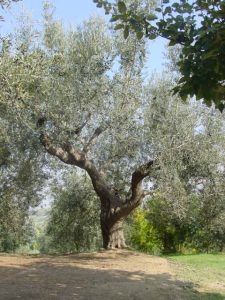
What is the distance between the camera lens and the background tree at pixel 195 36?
4637 mm

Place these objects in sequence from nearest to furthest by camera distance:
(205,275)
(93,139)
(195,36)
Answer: (195,36)
(205,275)
(93,139)

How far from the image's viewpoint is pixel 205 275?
11.5 meters

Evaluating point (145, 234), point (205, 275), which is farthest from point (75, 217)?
point (205, 275)

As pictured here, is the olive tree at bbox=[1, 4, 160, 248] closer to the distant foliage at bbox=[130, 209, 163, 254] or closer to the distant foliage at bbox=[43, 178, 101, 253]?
the distant foliage at bbox=[43, 178, 101, 253]

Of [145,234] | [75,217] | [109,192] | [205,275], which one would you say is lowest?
[205,275]

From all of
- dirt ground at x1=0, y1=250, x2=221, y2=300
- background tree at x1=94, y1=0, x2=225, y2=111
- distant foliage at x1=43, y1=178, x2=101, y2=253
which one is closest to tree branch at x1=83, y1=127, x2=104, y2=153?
dirt ground at x1=0, y1=250, x2=221, y2=300

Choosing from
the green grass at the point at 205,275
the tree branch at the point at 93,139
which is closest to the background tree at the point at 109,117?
the tree branch at the point at 93,139

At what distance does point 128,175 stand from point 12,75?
348 inches

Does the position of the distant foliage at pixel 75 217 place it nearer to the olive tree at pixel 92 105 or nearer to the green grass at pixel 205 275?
the olive tree at pixel 92 105

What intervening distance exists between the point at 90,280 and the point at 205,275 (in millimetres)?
3599

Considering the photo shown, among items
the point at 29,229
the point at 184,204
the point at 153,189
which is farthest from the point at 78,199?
the point at 184,204

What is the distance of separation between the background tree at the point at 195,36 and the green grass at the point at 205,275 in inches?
215

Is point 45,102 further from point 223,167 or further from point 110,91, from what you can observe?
point 223,167

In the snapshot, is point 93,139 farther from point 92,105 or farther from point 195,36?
point 195,36
